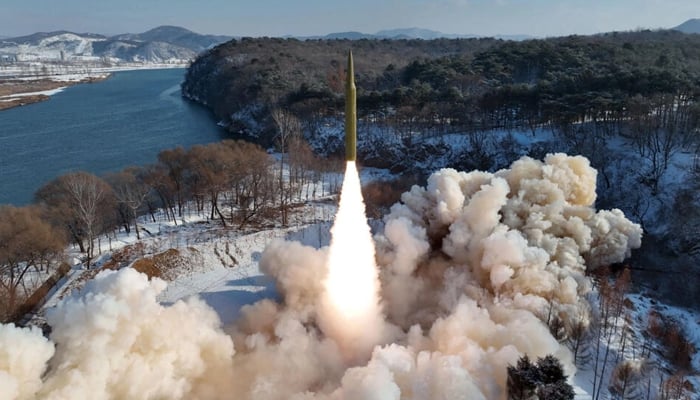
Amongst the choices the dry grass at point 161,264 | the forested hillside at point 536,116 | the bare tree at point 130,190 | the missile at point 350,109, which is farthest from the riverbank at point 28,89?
the missile at point 350,109

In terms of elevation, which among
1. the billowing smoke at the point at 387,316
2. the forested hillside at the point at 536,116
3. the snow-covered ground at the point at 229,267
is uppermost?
the forested hillside at the point at 536,116

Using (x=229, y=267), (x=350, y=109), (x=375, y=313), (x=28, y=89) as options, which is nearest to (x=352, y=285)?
(x=375, y=313)

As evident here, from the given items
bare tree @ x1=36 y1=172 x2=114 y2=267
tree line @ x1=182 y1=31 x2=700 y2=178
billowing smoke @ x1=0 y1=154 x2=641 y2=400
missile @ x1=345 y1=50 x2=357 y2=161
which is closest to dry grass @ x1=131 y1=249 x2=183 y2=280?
bare tree @ x1=36 y1=172 x2=114 y2=267

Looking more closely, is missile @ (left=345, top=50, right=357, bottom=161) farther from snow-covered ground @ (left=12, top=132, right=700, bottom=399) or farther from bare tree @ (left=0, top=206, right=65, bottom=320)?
bare tree @ (left=0, top=206, right=65, bottom=320)

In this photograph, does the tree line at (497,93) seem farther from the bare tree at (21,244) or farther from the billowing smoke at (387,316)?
the bare tree at (21,244)

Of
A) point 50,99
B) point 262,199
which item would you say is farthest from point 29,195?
point 50,99

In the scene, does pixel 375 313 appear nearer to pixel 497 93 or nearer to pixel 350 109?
pixel 350 109

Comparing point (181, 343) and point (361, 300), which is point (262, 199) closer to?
point (361, 300)
